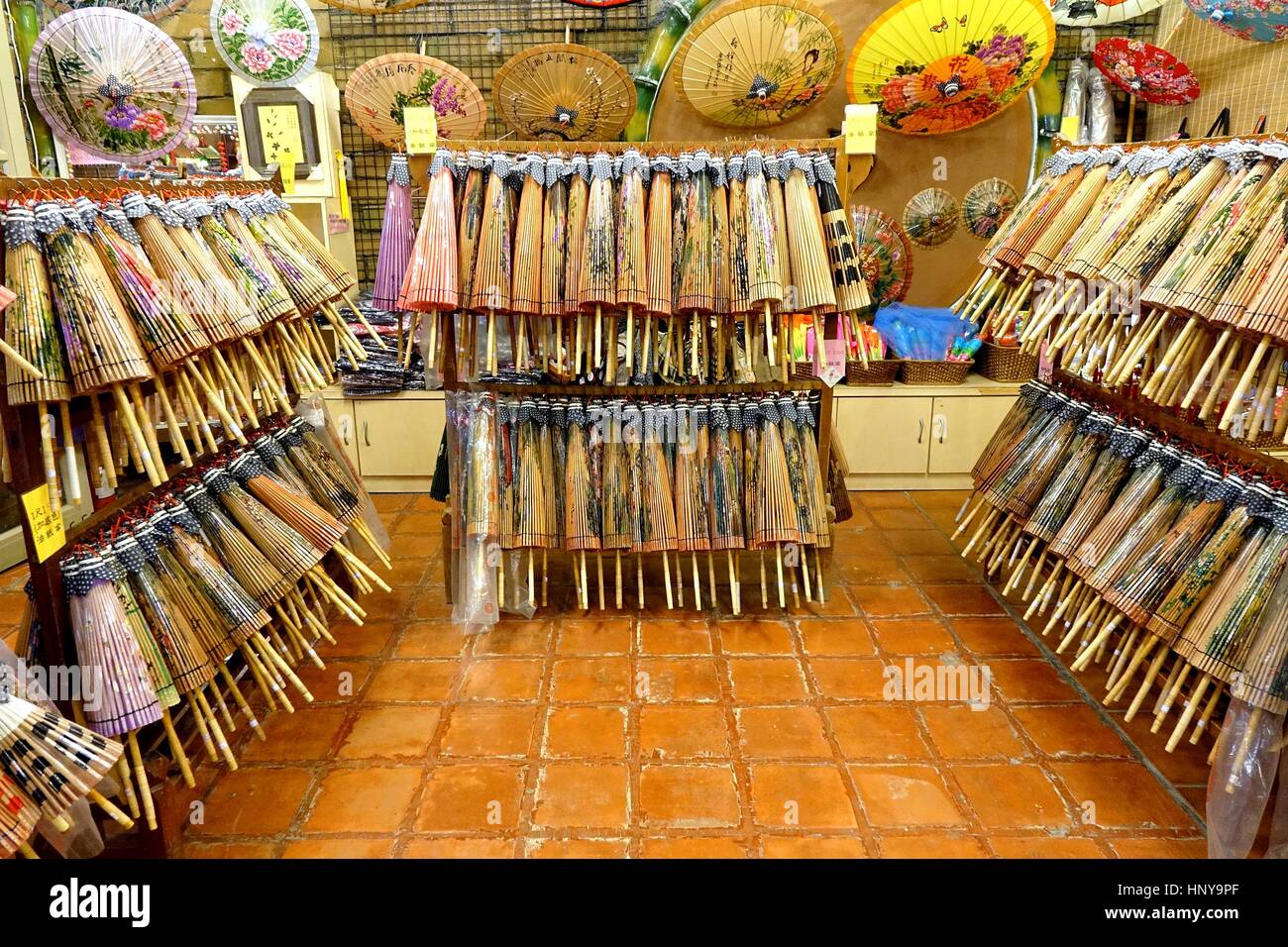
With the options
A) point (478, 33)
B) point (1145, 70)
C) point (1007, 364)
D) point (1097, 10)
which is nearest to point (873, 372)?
point (1007, 364)

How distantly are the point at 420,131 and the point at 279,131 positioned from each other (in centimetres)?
257

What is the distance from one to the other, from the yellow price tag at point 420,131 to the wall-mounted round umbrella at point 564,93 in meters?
1.65

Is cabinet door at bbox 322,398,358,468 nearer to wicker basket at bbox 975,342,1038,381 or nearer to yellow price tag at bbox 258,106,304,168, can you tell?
yellow price tag at bbox 258,106,304,168

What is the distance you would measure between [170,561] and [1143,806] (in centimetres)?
277

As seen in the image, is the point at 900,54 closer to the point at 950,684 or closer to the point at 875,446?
the point at 875,446

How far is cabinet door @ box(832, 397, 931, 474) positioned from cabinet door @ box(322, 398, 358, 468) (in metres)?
2.70

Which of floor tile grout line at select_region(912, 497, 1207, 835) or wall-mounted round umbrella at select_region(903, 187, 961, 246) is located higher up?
wall-mounted round umbrella at select_region(903, 187, 961, 246)

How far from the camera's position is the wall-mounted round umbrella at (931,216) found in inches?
209

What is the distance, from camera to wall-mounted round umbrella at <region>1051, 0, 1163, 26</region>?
4.25m

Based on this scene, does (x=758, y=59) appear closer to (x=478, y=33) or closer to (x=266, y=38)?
(x=478, y=33)

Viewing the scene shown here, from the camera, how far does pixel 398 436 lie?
191 inches

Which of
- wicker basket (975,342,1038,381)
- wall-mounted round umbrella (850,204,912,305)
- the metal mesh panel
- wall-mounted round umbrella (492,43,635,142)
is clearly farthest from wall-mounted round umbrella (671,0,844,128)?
wicker basket (975,342,1038,381)

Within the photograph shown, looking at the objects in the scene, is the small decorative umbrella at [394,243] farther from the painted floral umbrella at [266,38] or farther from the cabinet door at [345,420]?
the painted floral umbrella at [266,38]

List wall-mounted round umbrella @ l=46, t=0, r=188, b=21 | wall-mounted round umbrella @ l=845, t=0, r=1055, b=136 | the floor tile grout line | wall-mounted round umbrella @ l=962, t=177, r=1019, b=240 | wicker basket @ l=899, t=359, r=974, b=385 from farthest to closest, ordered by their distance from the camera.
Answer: wall-mounted round umbrella @ l=962, t=177, r=1019, b=240, wicker basket @ l=899, t=359, r=974, b=385, wall-mounted round umbrella @ l=845, t=0, r=1055, b=136, wall-mounted round umbrella @ l=46, t=0, r=188, b=21, the floor tile grout line
